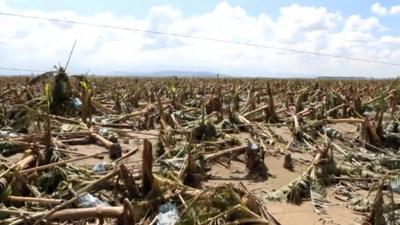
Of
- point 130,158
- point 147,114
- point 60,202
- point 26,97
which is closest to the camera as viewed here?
point 60,202

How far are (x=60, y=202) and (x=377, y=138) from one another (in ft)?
21.1

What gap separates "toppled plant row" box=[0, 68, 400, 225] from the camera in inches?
183

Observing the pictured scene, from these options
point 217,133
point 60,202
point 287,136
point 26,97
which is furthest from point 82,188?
point 26,97

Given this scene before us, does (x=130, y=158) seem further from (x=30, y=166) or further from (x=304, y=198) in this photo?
(x=304, y=198)

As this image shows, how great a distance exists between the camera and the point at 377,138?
9.30 m

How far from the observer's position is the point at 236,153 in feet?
24.3

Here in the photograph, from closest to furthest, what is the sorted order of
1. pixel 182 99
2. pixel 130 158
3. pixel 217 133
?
pixel 130 158, pixel 217 133, pixel 182 99

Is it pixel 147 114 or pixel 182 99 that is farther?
pixel 182 99

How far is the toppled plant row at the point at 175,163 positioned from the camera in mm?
4645

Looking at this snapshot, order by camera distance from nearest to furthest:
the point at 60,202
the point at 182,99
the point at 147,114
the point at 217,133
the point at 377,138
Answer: the point at 60,202
the point at 217,133
the point at 377,138
the point at 147,114
the point at 182,99

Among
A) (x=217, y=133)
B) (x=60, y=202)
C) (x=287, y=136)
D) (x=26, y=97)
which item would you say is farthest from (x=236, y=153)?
(x=26, y=97)

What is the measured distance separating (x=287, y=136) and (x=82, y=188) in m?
5.40

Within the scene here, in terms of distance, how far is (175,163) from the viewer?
21.2ft

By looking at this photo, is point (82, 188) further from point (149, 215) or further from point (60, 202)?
point (149, 215)
